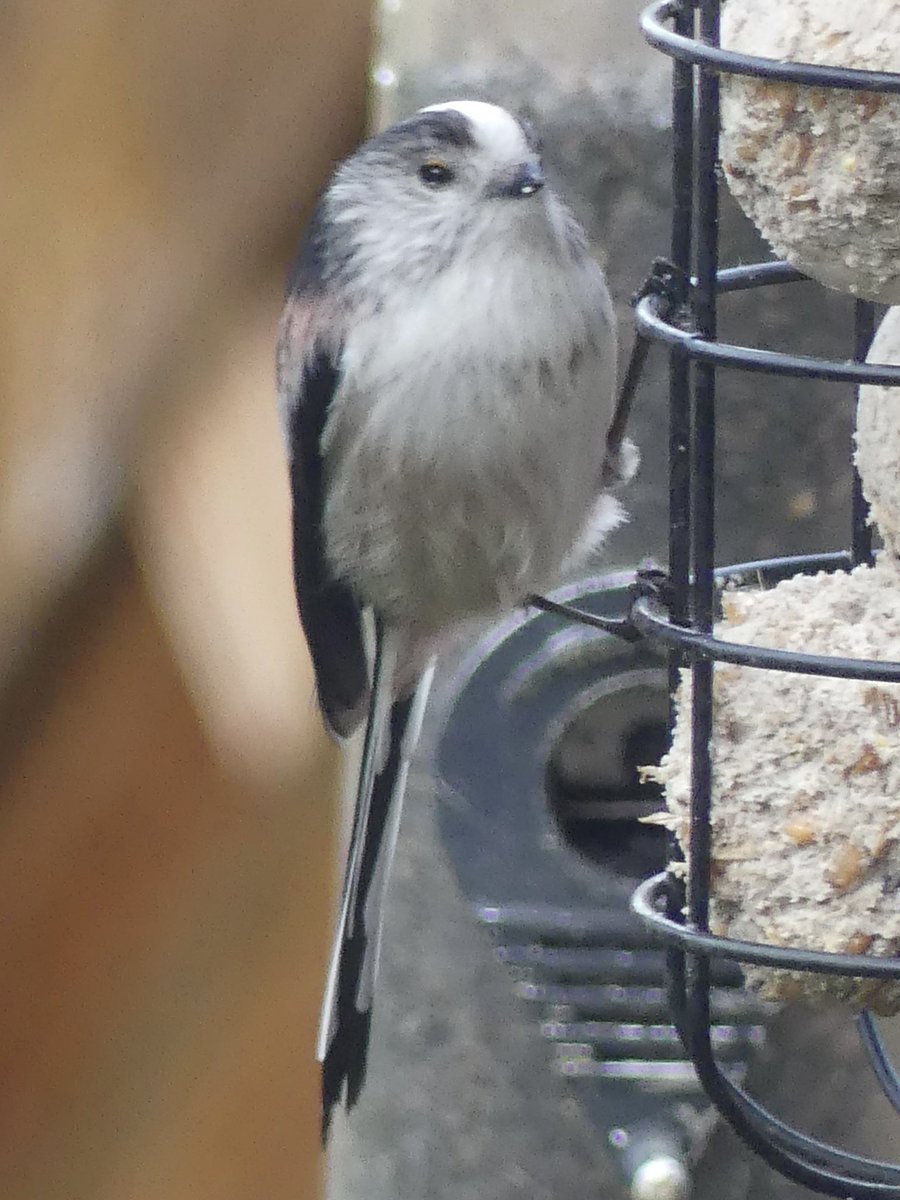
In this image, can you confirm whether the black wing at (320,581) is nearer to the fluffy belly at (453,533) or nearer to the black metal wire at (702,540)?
the fluffy belly at (453,533)

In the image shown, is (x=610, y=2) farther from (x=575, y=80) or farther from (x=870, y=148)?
(x=870, y=148)

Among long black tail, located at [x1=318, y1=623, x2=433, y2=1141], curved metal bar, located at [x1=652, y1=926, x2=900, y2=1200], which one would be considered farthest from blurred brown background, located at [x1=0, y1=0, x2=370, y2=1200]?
curved metal bar, located at [x1=652, y1=926, x2=900, y2=1200]

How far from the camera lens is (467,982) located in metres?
1.21

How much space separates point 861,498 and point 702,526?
9.2 inches

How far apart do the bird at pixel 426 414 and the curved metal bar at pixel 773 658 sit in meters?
0.31

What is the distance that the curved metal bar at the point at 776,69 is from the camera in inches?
25.4

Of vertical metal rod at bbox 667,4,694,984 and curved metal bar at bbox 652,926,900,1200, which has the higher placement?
vertical metal rod at bbox 667,4,694,984

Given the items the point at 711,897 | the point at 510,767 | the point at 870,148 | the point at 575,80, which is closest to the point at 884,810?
the point at 711,897

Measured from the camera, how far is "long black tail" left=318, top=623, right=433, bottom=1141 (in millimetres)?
1113

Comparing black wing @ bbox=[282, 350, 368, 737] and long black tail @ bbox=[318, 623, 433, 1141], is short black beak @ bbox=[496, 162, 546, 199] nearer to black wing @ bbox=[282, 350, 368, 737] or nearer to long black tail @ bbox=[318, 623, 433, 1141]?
black wing @ bbox=[282, 350, 368, 737]

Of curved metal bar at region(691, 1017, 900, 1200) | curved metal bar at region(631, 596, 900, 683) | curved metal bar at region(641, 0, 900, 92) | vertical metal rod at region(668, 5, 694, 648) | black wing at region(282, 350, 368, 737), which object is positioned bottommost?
curved metal bar at region(691, 1017, 900, 1200)

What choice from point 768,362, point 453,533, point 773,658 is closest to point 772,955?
point 773,658

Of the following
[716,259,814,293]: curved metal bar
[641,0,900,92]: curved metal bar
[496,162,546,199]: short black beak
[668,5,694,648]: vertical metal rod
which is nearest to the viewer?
[641,0,900,92]: curved metal bar

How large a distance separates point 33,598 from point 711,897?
1.09ft
